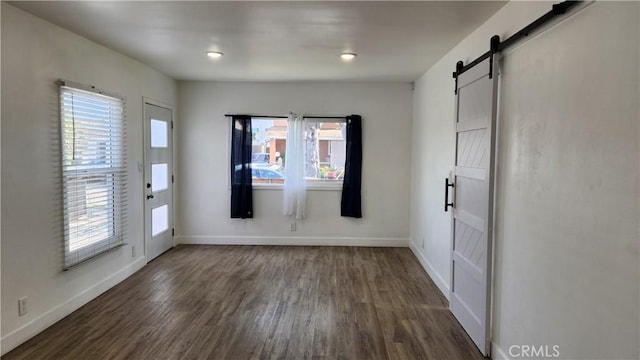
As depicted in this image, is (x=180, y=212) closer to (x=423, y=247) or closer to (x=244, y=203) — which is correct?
(x=244, y=203)

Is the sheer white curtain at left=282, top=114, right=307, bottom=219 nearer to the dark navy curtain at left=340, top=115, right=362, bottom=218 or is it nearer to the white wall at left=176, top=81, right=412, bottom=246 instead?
the white wall at left=176, top=81, right=412, bottom=246

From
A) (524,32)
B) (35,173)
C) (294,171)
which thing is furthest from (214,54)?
(524,32)

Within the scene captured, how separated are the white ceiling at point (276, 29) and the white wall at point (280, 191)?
3.46 ft

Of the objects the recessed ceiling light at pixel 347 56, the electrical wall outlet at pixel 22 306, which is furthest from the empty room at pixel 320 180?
the recessed ceiling light at pixel 347 56

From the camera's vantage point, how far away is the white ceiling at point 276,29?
104 inches

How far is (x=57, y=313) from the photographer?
123 inches

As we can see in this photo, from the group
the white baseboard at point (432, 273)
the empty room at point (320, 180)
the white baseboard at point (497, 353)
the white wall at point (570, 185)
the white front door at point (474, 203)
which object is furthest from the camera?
the white baseboard at point (432, 273)

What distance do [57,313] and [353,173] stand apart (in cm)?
395

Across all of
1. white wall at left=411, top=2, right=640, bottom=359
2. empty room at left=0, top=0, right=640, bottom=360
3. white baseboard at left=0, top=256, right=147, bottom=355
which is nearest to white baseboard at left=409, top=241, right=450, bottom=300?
empty room at left=0, top=0, right=640, bottom=360

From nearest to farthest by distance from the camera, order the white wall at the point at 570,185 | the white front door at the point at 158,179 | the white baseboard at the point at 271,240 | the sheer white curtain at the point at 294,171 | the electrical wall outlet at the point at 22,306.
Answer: the white wall at the point at 570,185 → the electrical wall outlet at the point at 22,306 → the white front door at the point at 158,179 → the sheer white curtain at the point at 294,171 → the white baseboard at the point at 271,240

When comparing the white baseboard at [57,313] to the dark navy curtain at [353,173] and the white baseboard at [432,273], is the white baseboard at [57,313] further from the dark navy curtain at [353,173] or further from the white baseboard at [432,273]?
the white baseboard at [432,273]

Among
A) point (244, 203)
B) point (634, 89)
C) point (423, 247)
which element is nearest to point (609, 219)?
point (634, 89)

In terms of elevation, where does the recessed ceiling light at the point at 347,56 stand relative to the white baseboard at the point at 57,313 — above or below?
above

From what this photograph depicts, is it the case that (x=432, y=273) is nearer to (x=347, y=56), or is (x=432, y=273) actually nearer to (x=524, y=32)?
(x=347, y=56)
